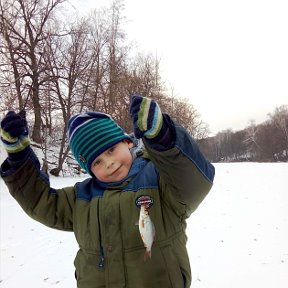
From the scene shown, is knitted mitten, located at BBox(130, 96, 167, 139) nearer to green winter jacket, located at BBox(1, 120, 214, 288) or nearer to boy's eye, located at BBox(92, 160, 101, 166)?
green winter jacket, located at BBox(1, 120, 214, 288)

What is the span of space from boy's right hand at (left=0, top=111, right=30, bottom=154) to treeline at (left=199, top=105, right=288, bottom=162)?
31933 mm

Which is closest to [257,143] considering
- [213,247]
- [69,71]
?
[69,71]

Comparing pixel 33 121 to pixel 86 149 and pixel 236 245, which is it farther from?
pixel 86 149

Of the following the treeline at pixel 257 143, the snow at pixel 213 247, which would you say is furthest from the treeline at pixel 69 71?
the treeline at pixel 257 143

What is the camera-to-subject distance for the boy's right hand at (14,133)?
1367 millimetres

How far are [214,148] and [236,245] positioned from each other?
50.6 meters

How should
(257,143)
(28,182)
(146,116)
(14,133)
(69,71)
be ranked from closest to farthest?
(146,116) < (14,133) < (28,182) < (69,71) < (257,143)

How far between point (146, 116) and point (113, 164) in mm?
443

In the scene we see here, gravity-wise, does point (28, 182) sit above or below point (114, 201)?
above

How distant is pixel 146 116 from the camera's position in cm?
104

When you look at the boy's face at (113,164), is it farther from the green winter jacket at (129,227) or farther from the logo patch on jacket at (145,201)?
the logo patch on jacket at (145,201)

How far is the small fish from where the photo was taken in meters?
1.28

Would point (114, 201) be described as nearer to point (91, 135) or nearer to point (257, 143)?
point (91, 135)

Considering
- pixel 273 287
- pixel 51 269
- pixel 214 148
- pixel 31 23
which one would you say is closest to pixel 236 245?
pixel 273 287
